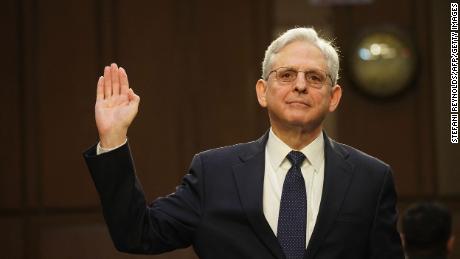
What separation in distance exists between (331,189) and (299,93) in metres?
0.24

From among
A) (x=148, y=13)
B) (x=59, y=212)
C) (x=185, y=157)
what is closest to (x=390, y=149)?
(x=185, y=157)

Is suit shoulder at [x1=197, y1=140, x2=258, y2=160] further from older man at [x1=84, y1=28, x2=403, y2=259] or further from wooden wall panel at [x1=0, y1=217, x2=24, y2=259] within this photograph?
wooden wall panel at [x1=0, y1=217, x2=24, y2=259]

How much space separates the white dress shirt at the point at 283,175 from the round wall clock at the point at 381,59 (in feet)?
10.9

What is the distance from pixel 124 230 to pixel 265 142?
42 cm

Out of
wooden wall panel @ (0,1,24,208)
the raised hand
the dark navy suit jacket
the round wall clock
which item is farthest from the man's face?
the round wall clock

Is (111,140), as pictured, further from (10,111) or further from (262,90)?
(10,111)

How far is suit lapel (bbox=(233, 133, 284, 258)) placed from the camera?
1.83 metres

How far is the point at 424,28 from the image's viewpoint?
5.35 meters

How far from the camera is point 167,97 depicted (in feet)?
16.7

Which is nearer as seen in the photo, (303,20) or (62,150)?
(62,150)

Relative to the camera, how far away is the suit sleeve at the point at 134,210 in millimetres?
1832

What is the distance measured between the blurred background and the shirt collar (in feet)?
9.95

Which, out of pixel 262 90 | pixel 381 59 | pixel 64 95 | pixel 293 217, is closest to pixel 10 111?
pixel 64 95

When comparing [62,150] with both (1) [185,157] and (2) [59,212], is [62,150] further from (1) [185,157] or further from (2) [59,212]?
(1) [185,157]
